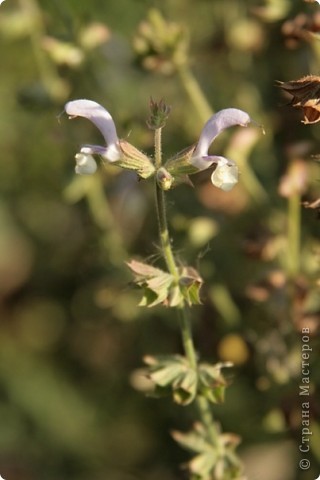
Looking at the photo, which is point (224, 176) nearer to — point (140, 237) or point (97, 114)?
point (97, 114)

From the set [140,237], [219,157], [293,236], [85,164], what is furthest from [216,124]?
[140,237]

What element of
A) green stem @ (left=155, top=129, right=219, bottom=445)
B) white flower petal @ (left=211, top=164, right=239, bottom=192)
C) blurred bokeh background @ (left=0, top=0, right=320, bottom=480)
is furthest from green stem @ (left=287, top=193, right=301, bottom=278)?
white flower petal @ (left=211, top=164, right=239, bottom=192)

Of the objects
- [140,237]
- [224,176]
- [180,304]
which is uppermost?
[224,176]

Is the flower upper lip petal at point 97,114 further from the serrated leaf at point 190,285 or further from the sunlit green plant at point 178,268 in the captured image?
the serrated leaf at point 190,285

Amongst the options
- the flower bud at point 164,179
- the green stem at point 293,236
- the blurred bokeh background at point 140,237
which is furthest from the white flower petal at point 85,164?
the green stem at point 293,236

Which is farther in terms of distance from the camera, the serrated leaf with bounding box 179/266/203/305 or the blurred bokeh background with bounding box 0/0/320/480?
the blurred bokeh background with bounding box 0/0/320/480

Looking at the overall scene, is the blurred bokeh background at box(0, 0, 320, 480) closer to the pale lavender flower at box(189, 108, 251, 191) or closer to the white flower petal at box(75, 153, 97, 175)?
the pale lavender flower at box(189, 108, 251, 191)
